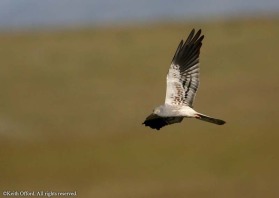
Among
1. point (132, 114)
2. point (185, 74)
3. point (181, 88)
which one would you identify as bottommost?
point (181, 88)

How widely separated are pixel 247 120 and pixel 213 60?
931cm

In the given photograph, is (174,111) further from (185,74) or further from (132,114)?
(132,114)

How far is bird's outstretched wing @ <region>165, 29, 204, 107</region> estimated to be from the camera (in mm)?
11945

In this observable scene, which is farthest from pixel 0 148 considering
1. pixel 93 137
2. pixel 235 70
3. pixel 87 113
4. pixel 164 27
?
pixel 164 27

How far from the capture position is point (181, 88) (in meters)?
12.0

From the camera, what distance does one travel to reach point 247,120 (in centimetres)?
2575

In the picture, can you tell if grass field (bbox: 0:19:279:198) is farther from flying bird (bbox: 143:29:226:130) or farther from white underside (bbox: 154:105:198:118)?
white underside (bbox: 154:105:198:118)

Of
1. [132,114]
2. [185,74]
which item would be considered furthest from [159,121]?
[132,114]

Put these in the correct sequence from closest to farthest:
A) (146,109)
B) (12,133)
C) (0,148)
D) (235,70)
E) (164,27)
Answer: (0,148), (12,133), (146,109), (235,70), (164,27)

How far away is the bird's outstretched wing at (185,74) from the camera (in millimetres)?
11945

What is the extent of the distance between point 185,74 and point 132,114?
51.8 ft

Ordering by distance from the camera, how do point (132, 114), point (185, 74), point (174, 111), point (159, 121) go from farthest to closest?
point (132, 114)
point (185, 74)
point (159, 121)
point (174, 111)

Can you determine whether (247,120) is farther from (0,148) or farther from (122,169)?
(0,148)

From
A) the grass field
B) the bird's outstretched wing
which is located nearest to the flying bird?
the bird's outstretched wing
